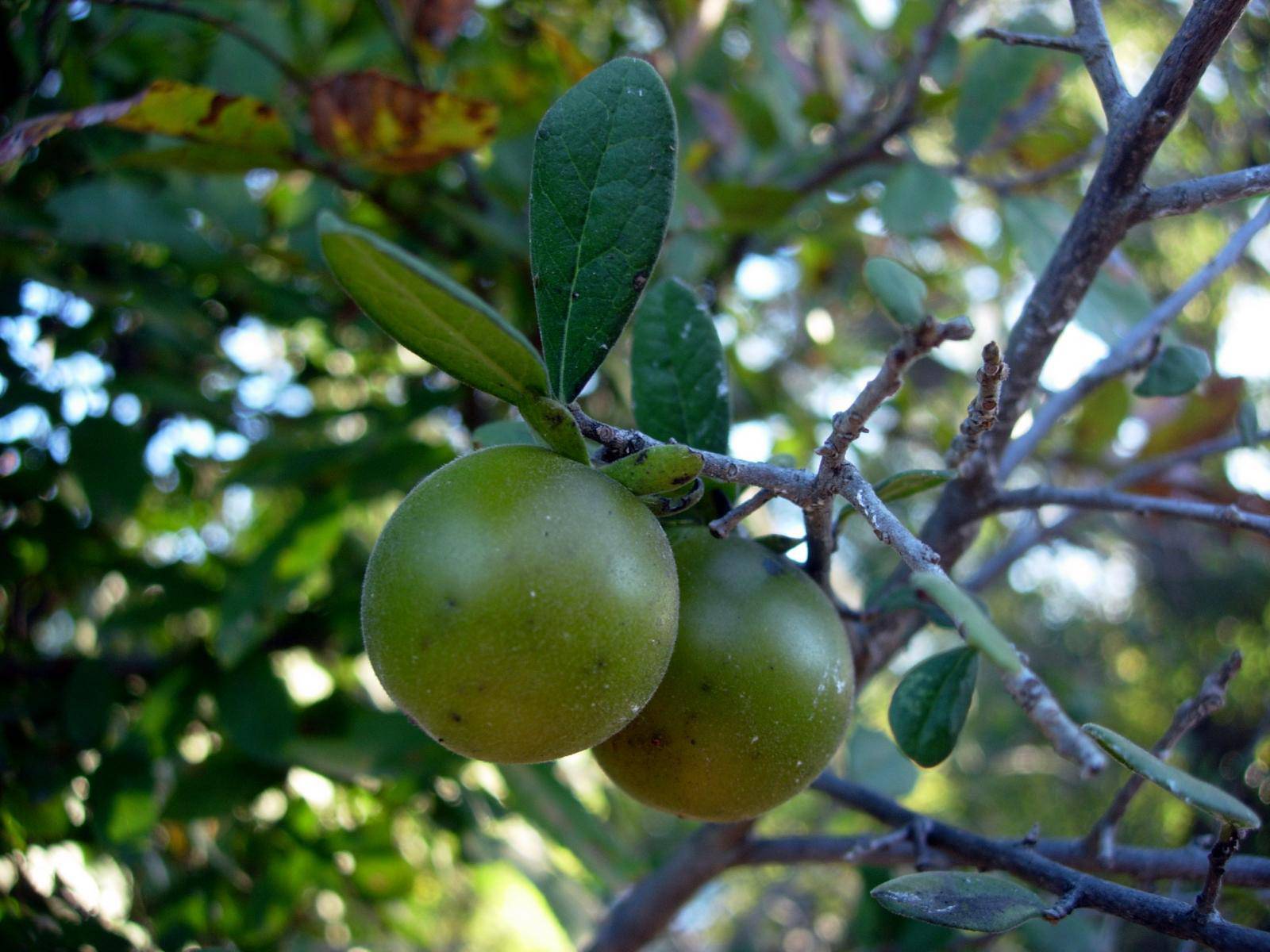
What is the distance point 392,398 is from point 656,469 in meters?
2.36

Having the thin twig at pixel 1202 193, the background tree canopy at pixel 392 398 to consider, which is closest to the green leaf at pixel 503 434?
the background tree canopy at pixel 392 398

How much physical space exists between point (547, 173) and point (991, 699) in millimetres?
4873

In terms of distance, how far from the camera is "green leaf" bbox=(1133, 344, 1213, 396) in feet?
4.42

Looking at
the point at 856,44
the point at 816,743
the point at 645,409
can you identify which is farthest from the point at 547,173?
the point at 856,44

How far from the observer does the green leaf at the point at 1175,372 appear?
135 cm

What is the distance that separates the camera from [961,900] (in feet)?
2.94

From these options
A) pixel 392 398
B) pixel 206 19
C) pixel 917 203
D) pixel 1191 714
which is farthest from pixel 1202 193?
pixel 392 398

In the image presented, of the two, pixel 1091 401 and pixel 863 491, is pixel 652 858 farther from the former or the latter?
pixel 863 491

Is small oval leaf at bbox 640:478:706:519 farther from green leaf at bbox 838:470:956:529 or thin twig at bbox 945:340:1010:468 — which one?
thin twig at bbox 945:340:1010:468

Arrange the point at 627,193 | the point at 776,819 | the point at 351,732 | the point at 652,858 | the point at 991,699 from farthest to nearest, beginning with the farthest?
the point at 776,819 → the point at 991,699 → the point at 652,858 → the point at 351,732 → the point at 627,193

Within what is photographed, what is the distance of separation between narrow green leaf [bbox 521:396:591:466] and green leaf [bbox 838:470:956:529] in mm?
293

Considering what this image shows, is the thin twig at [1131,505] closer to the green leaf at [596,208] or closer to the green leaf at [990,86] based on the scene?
the green leaf at [596,208]

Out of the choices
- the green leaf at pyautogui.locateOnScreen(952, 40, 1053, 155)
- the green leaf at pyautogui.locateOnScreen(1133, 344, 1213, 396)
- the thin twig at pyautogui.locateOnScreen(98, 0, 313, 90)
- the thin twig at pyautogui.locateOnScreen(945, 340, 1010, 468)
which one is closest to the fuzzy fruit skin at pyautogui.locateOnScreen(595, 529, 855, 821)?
the thin twig at pyautogui.locateOnScreen(945, 340, 1010, 468)

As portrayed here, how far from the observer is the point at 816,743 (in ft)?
3.31
